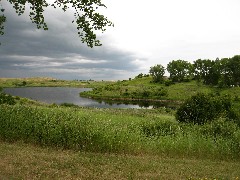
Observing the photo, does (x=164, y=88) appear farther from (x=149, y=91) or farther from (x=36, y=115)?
(x=36, y=115)

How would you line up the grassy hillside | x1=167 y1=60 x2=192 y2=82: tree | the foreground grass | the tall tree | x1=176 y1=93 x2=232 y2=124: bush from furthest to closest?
x1=167 y1=60 x2=192 y2=82: tree
the tall tree
the grassy hillside
x1=176 y1=93 x2=232 y2=124: bush
the foreground grass

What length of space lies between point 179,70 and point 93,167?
6353 inches

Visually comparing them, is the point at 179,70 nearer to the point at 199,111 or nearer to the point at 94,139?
the point at 199,111

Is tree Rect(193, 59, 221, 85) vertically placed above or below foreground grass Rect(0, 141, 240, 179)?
above

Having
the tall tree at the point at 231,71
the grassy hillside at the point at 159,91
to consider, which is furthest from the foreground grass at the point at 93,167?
the tall tree at the point at 231,71

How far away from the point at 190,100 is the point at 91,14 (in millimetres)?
33723

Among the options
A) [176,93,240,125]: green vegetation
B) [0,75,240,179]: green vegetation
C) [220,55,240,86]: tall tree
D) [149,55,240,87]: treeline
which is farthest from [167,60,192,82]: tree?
[0,75,240,179]: green vegetation

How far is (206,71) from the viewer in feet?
496

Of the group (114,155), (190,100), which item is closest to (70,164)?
(114,155)

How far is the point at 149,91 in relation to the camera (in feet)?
479

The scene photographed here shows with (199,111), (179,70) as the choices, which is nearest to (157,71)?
(179,70)

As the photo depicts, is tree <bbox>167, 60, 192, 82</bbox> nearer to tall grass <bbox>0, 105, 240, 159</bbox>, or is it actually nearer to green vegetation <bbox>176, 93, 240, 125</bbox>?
green vegetation <bbox>176, 93, 240, 125</bbox>

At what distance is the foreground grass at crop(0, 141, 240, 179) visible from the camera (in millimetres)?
12883

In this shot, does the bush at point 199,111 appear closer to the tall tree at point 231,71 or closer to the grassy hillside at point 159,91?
the grassy hillside at point 159,91
